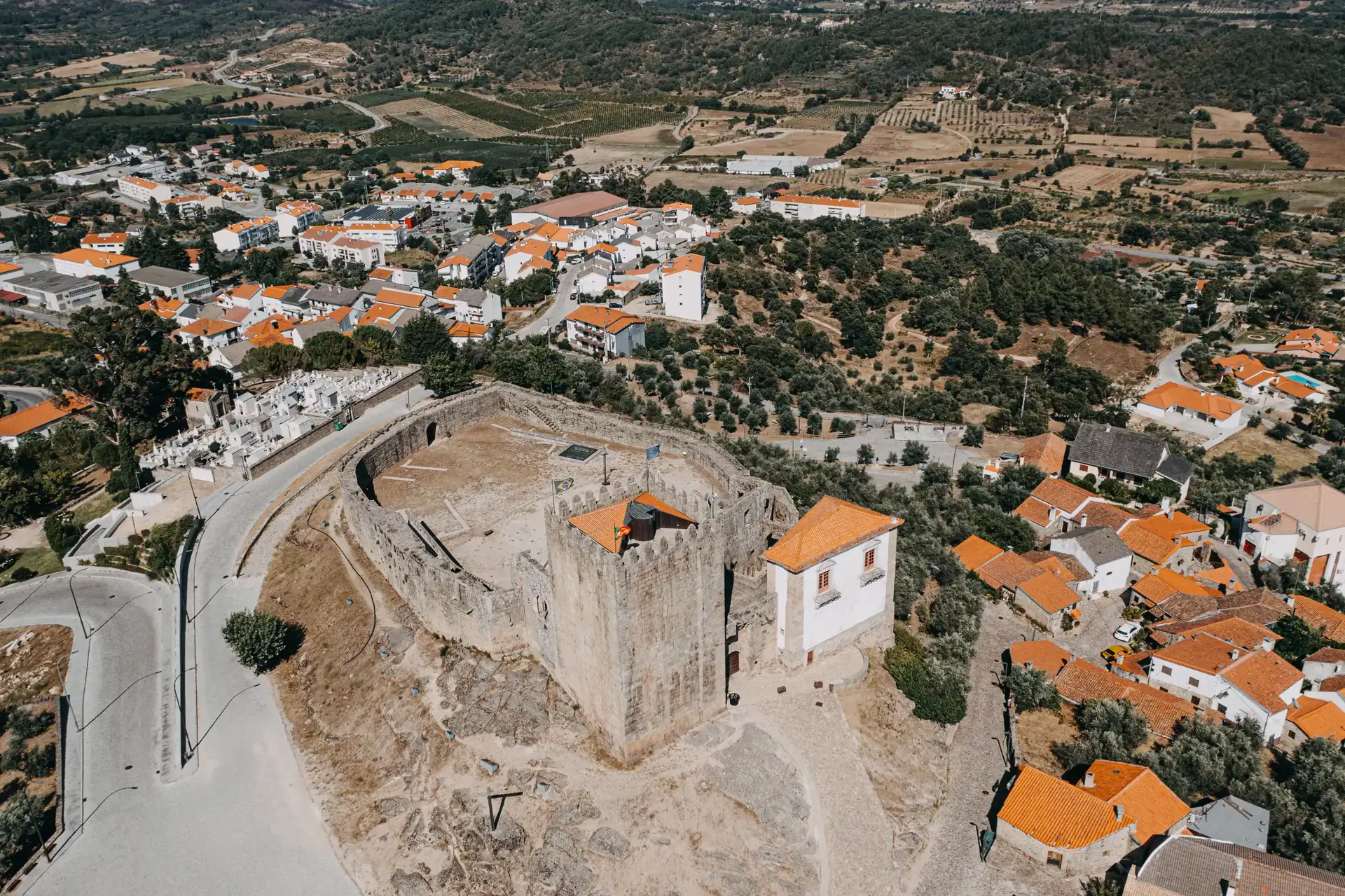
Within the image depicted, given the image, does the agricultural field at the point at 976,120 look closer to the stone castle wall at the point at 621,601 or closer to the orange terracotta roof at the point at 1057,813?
the stone castle wall at the point at 621,601

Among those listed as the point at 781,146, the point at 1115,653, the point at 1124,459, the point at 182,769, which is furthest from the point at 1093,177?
the point at 182,769

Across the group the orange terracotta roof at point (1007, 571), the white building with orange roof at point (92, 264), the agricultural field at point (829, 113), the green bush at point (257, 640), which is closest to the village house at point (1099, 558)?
the orange terracotta roof at point (1007, 571)

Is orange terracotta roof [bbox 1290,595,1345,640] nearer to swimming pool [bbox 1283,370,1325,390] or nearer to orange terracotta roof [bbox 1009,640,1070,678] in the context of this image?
orange terracotta roof [bbox 1009,640,1070,678]

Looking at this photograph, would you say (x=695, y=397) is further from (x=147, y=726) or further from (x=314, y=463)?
(x=147, y=726)

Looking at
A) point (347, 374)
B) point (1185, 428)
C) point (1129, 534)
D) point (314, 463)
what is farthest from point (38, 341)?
point (1185, 428)

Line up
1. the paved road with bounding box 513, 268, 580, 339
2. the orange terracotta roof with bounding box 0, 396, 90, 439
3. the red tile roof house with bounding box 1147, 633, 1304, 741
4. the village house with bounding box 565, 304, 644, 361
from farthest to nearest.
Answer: the paved road with bounding box 513, 268, 580, 339, the village house with bounding box 565, 304, 644, 361, the orange terracotta roof with bounding box 0, 396, 90, 439, the red tile roof house with bounding box 1147, 633, 1304, 741

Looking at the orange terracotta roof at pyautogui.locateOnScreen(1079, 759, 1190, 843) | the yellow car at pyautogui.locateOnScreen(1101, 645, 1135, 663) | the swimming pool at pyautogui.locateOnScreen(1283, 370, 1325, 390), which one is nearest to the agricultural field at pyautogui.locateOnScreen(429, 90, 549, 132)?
the swimming pool at pyautogui.locateOnScreen(1283, 370, 1325, 390)
